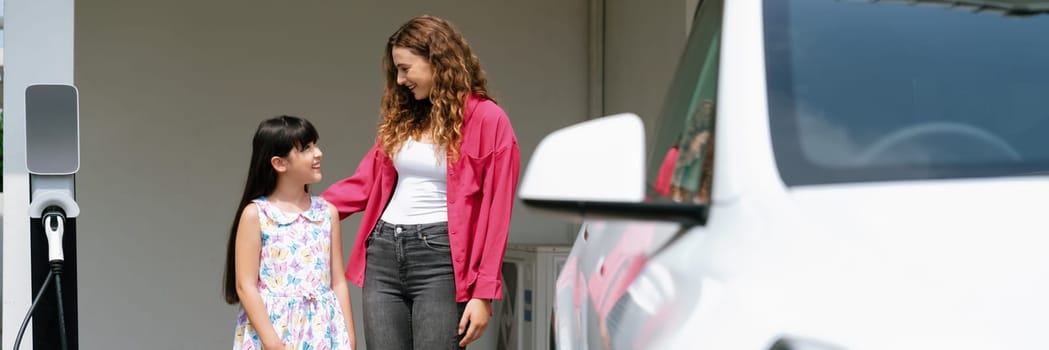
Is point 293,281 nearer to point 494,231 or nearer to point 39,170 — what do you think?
point 494,231

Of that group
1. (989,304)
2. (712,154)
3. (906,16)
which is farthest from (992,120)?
(989,304)

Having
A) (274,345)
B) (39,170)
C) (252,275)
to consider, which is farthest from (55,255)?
(274,345)

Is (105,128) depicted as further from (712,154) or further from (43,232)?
(712,154)

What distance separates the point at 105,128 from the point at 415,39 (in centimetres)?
382

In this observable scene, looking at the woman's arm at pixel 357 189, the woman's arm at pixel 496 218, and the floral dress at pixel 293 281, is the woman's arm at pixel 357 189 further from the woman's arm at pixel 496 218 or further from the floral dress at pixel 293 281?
the woman's arm at pixel 496 218

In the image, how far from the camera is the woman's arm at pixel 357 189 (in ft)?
12.2

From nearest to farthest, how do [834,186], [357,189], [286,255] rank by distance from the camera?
[834,186], [286,255], [357,189]

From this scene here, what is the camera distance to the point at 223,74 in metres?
7.07

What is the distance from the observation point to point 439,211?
11.7ft

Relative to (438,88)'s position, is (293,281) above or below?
below

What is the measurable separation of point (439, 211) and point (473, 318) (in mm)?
290

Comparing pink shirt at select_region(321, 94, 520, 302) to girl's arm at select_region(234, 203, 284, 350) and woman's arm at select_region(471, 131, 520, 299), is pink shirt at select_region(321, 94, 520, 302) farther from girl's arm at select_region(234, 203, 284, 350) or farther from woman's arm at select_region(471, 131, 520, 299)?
girl's arm at select_region(234, 203, 284, 350)

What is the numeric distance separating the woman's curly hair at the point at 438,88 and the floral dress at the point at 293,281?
1.10 ft

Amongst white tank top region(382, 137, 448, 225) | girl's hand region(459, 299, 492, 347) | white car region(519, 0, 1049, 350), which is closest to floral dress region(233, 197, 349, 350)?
white tank top region(382, 137, 448, 225)
